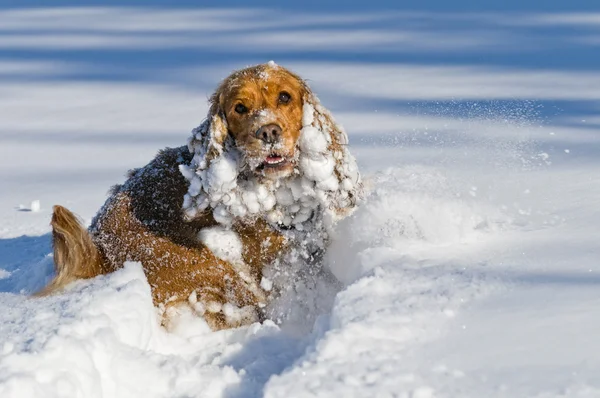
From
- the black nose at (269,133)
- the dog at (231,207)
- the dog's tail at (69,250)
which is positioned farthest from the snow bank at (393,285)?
the dog's tail at (69,250)

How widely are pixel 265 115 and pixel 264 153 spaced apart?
138 millimetres

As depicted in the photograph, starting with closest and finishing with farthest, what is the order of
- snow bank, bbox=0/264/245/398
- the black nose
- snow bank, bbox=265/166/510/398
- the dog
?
snow bank, bbox=265/166/510/398 < snow bank, bbox=0/264/245/398 < the black nose < the dog

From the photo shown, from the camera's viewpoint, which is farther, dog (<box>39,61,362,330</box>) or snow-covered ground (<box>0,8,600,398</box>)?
dog (<box>39,61,362,330</box>)

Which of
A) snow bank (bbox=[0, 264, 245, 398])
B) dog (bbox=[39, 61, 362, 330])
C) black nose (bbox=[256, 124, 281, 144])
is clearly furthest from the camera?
dog (bbox=[39, 61, 362, 330])

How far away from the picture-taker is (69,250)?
11.3ft

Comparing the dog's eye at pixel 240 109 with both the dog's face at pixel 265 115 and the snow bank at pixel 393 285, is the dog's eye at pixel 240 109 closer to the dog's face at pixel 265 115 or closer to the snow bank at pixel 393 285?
the dog's face at pixel 265 115

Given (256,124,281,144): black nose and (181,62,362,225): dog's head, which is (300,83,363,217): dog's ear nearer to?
(181,62,362,225): dog's head

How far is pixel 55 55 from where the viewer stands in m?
9.06

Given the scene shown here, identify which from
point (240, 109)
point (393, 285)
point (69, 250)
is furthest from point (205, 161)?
point (393, 285)

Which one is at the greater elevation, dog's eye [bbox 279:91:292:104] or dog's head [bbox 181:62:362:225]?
dog's eye [bbox 279:91:292:104]

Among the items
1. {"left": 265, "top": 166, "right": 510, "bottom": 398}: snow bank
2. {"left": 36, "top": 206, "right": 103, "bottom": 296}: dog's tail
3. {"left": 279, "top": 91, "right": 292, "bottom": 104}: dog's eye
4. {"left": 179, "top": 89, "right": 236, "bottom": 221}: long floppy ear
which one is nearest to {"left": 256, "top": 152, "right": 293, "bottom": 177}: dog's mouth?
{"left": 179, "top": 89, "right": 236, "bottom": 221}: long floppy ear

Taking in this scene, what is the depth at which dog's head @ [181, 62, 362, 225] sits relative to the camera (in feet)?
10.9

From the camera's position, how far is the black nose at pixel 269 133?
3.25 meters

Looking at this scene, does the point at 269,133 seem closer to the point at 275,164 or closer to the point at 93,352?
the point at 275,164
